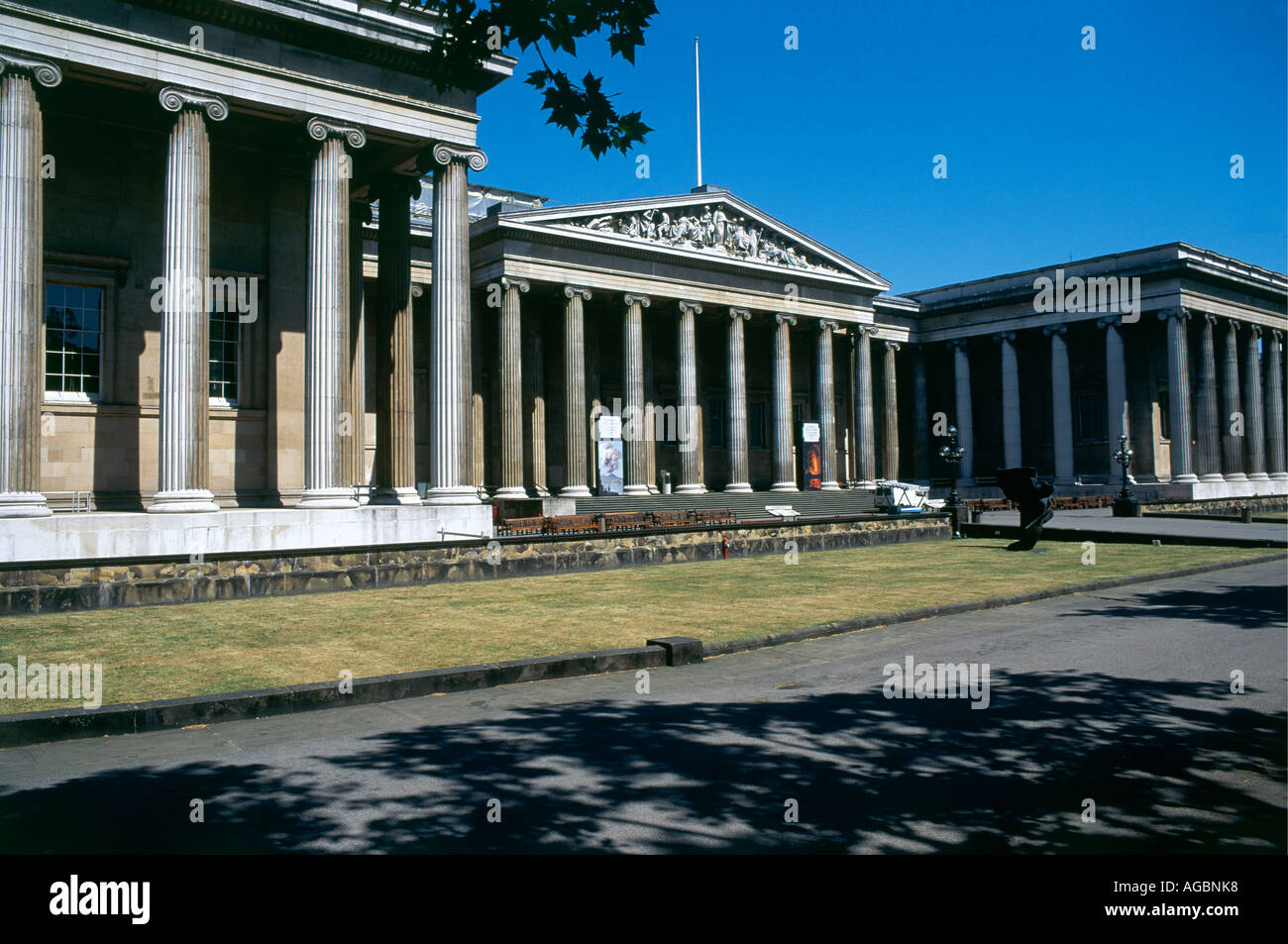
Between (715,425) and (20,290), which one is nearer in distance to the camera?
(20,290)

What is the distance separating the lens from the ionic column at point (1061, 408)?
56781 mm

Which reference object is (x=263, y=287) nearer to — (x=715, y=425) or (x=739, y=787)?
(x=739, y=787)

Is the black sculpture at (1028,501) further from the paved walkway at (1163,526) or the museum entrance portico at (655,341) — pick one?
the museum entrance portico at (655,341)

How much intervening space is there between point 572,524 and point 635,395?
477 inches

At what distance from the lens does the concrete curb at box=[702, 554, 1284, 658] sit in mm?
11258

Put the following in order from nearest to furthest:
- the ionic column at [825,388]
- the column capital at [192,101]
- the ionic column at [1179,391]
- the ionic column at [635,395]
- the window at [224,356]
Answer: the column capital at [192,101], the window at [224,356], the ionic column at [635,395], the ionic column at [1179,391], the ionic column at [825,388]

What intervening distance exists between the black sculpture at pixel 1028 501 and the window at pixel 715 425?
1118 inches

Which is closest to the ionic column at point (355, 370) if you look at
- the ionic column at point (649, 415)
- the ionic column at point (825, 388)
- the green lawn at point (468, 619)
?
the green lawn at point (468, 619)

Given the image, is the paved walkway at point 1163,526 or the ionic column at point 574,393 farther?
the ionic column at point 574,393

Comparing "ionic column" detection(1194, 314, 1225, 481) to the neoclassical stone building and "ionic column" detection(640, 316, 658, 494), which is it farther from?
"ionic column" detection(640, 316, 658, 494)

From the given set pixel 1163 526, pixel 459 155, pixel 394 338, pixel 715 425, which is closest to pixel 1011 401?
pixel 715 425

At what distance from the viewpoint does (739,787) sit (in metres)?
5.77

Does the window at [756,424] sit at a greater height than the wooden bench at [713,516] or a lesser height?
greater

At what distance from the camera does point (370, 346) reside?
1403 inches
